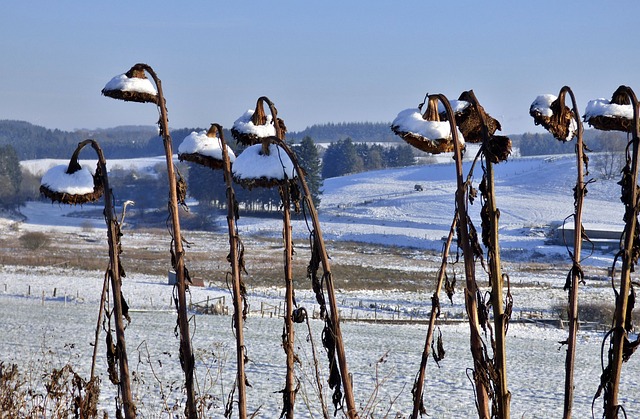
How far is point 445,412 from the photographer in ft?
54.0

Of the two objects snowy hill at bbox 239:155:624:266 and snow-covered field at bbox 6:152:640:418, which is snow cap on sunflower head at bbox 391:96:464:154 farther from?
snowy hill at bbox 239:155:624:266

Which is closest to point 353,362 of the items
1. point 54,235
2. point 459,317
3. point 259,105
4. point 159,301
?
point 459,317

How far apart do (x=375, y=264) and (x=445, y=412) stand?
37210mm

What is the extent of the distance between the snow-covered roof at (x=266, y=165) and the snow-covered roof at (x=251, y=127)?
1.40ft

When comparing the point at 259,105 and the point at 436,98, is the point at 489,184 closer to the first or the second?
the point at 436,98

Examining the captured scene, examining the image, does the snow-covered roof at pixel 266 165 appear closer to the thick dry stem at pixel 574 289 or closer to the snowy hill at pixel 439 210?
the thick dry stem at pixel 574 289

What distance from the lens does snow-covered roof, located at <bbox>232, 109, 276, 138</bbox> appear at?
3229 mm

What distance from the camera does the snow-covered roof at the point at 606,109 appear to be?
113 inches

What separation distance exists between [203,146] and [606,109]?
65.4 inches

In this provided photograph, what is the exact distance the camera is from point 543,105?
288 centimetres

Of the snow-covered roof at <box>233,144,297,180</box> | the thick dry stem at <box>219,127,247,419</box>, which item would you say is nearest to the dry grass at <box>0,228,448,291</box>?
the thick dry stem at <box>219,127,247,419</box>

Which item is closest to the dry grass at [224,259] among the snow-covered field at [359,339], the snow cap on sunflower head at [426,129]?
the snow-covered field at [359,339]

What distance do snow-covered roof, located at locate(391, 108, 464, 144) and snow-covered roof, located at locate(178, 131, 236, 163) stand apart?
3.36 feet

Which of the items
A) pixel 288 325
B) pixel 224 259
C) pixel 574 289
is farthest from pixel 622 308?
pixel 224 259
